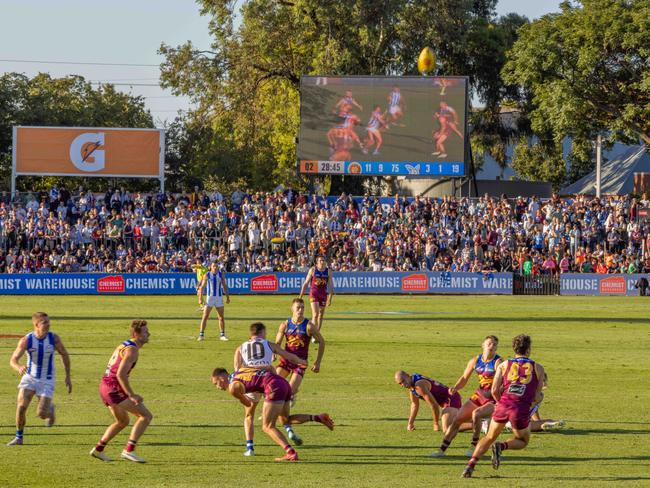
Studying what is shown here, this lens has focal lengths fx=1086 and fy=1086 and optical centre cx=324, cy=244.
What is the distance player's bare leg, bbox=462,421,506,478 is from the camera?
40.7 ft

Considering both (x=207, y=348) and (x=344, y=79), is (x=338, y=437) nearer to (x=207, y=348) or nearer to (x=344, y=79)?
(x=207, y=348)

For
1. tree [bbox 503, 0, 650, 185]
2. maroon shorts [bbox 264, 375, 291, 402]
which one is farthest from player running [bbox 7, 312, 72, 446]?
tree [bbox 503, 0, 650, 185]

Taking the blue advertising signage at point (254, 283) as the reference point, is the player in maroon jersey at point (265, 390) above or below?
below

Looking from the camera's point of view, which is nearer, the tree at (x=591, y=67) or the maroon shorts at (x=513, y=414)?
the maroon shorts at (x=513, y=414)

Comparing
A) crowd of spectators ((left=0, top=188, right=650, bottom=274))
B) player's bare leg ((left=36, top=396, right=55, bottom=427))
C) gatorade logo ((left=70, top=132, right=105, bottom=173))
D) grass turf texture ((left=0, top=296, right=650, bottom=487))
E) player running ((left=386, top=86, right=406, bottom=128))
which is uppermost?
player running ((left=386, top=86, right=406, bottom=128))

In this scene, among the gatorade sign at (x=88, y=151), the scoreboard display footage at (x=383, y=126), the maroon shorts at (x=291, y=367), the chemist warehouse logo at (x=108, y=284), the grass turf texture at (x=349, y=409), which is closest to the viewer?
the grass turf texture at (x=349, y=409)

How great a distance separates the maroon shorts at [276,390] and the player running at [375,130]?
40.3 meters

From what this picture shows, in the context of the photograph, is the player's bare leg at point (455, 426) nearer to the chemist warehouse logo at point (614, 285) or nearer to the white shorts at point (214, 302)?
the white shorts at point (214, 302)

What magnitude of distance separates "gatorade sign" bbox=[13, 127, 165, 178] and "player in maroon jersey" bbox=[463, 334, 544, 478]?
4837cm

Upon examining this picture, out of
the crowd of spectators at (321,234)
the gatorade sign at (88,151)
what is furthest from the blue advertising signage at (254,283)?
the gatorade sign at (88,151)

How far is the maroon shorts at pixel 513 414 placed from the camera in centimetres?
1240

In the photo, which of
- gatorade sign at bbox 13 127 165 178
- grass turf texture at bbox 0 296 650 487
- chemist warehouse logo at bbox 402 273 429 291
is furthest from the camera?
gatorade sign at bbox 13 127 165 178

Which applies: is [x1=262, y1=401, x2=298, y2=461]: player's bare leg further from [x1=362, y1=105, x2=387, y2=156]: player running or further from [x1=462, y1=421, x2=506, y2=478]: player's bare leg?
[x1=362, y1=105, x2=387, y2=156]: player running

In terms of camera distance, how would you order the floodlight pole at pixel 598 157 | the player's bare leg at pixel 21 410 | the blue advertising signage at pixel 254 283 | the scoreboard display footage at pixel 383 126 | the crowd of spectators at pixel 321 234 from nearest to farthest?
the player's bare leg at pixel 21 410 → the blue advertising signage at pixel 254 283 → the crowd of spectators at pixel 321 234 → the scoreboard display footage at pixel 383 126 → the floodlight pole at pixel 598 157
